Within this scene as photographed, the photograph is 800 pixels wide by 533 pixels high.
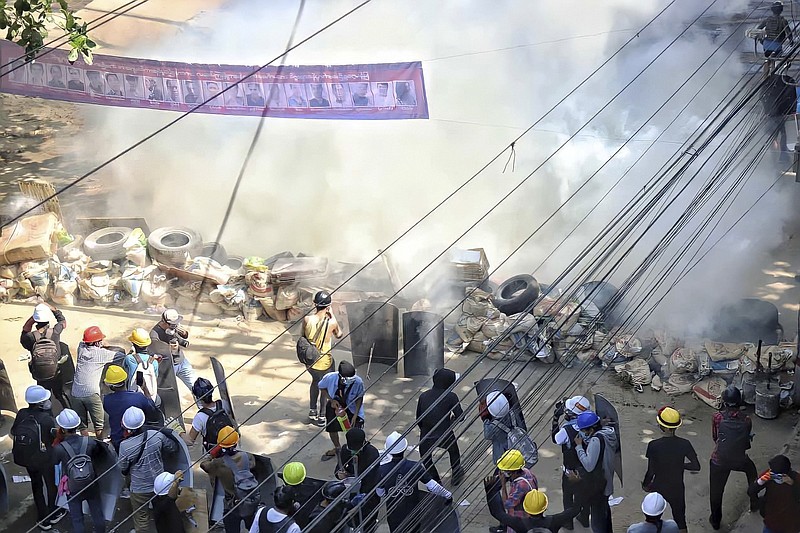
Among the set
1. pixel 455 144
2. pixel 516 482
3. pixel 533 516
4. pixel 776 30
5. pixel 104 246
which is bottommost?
pixel 533 516

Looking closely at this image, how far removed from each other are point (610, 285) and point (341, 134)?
15.6 feet

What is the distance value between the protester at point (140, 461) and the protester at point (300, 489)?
4.20 feet

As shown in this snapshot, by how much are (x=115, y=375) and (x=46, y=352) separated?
4.81 ft

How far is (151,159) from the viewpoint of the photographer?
48.0ft

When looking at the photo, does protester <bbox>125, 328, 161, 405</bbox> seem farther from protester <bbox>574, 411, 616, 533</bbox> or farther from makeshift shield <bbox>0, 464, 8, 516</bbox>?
protester <bbox>574, 411, 616, 533</bbox>

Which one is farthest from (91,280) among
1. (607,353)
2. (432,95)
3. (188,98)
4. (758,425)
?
(758,425)

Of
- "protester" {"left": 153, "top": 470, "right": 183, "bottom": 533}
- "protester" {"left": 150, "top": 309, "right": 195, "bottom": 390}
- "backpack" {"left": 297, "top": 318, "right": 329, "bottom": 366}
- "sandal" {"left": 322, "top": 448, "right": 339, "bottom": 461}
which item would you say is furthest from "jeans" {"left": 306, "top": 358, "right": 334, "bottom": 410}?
"protester" {"left": 153, "top": 470, "right": 183, "bottom": 533}

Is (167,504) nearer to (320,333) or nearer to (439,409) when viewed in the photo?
(439,409)

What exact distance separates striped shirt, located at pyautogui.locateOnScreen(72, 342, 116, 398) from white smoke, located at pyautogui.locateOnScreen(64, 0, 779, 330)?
4270 mm

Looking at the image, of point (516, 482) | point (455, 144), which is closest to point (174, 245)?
point (455, 144)

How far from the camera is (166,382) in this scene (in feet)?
30.2

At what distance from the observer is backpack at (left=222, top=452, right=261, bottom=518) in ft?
22.4

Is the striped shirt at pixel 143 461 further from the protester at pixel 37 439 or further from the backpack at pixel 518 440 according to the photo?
the backpack at pixel 518 440

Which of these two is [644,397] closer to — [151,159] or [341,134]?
[341,134]
